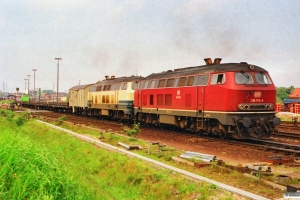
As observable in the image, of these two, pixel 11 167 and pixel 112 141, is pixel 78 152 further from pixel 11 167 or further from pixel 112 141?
pixel 11 167

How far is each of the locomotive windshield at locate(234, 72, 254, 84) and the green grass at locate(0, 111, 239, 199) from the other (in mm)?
7623

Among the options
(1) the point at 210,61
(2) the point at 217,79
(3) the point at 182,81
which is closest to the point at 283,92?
(1) the point at 210,61

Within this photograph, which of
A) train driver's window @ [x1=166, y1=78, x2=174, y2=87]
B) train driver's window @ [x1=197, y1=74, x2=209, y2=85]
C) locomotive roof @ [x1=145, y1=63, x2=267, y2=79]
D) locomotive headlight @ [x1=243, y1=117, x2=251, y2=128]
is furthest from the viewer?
train driver's window @ [x1=166, y1=78, x2=174, y2=87]

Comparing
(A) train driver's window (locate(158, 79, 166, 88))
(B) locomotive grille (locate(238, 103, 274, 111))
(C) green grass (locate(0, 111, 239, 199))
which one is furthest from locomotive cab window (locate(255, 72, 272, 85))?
(C) green grass (locate(0, 111, 239, 199))

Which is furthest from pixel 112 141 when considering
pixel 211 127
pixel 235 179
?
pixel 235 179

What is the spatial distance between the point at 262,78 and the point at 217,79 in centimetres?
241

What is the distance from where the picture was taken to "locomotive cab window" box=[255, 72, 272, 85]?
18183 millimetres

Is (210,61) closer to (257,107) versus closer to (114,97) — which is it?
(257,107)

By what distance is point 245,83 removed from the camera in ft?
58.0

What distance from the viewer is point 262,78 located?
18.4m

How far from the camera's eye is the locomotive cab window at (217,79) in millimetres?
18002

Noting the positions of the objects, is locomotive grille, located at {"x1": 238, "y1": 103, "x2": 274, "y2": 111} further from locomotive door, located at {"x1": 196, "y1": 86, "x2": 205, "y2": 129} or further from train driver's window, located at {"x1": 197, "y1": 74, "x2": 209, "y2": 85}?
train driver's window, located at {"x1": 197, "y1": 74, "x2": 209, "y2": 85}

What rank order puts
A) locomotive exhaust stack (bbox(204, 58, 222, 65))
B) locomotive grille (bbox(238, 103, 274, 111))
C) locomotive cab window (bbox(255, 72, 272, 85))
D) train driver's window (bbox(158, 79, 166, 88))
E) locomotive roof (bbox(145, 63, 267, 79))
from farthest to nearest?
train driver's window (bbox(158, 79, 166, 88)) < locomotive exhaust stack (bbox(204, 58, 222, 65)) < locomotive cab window (bbox(255, 72, 272, 85)) < locomotive roof (bbox(145, 63, 267, 79)) < locomotive grille (bbox(238, 103, 274, 111))

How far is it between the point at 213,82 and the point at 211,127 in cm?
262
